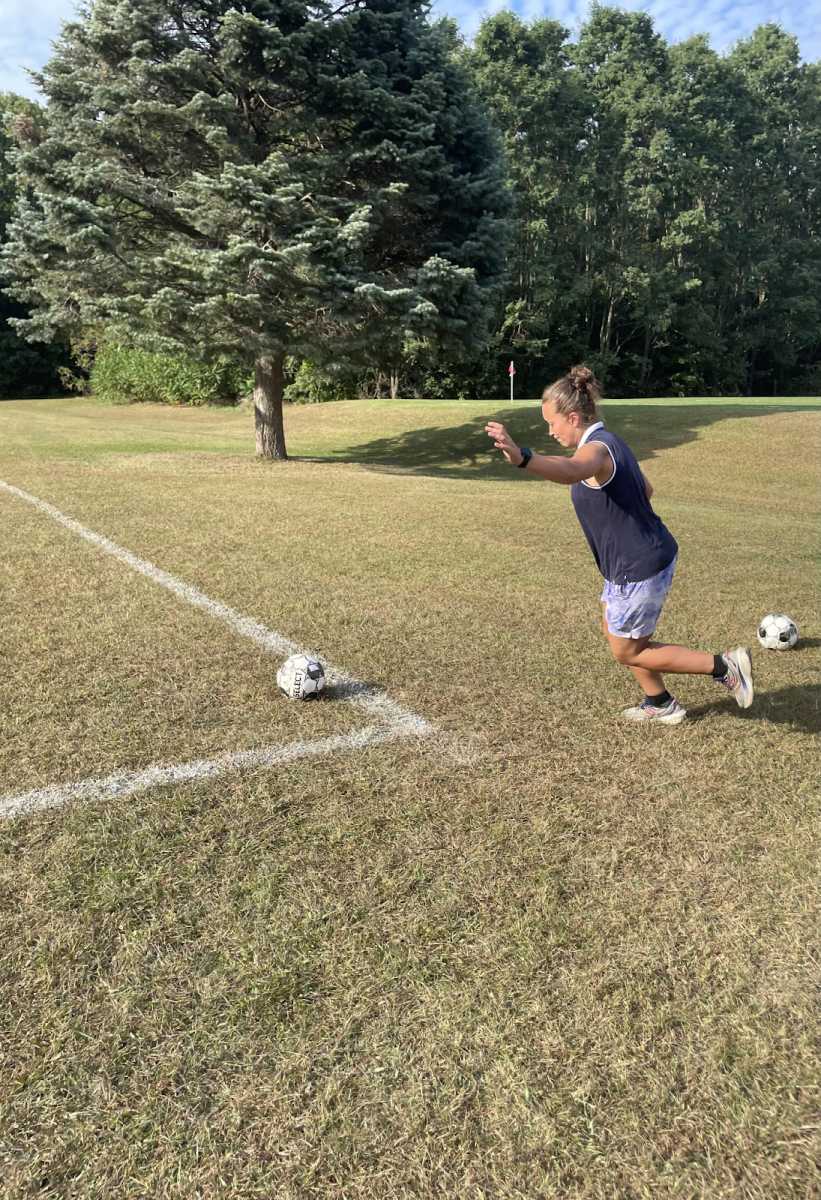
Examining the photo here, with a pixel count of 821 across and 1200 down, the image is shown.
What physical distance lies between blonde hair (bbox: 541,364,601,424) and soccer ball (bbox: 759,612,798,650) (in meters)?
2.61

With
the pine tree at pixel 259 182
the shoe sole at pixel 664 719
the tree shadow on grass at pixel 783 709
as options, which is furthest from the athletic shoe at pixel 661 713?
the pine tree at pixel 259 182

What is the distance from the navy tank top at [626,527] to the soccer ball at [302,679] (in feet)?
5.30

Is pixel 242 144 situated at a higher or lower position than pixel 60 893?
higher

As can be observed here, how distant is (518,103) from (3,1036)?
43.1m

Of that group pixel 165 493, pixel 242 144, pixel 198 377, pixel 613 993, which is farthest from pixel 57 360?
pixel 613 993

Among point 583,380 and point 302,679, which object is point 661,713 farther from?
point 302,679

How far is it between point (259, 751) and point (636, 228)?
45760 millimetres

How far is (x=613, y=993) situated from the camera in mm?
2062

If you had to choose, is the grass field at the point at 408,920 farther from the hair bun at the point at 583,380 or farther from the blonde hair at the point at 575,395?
the hair bun at the point at 583,380

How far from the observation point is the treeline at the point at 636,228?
36.1 meters

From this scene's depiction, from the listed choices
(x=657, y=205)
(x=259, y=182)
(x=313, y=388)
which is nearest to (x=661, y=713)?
(x=259, y=182)

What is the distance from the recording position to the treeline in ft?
118

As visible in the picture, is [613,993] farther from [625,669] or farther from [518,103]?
[518,103]

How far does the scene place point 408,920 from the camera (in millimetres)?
2332
